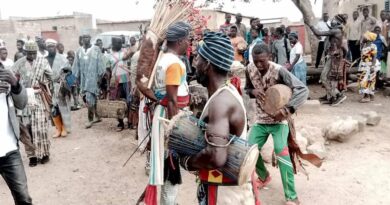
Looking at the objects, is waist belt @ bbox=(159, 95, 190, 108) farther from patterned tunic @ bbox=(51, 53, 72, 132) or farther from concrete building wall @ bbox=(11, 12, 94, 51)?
concrete building wall @ bbox=(11, 12, 94, 51)

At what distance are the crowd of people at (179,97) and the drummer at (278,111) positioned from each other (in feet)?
0.03

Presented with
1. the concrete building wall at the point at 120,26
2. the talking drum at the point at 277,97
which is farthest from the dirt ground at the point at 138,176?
the concrete building wall at the point at 120,26

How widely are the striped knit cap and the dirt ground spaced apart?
8.38 ft

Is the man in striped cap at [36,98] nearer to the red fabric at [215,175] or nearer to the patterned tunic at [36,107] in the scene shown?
the patterned tunic at [36,107]

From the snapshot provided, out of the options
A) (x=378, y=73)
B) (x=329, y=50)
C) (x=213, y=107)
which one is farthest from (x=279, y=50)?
(x=213, y=107)

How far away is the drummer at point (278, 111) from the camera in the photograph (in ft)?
13.0

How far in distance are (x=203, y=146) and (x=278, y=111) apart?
6.12 ft

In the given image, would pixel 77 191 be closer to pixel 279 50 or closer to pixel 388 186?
pixel 388 186

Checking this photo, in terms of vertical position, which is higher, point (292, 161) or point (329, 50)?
point (329, 50)

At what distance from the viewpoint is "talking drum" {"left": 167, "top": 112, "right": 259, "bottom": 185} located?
2238 millimetres

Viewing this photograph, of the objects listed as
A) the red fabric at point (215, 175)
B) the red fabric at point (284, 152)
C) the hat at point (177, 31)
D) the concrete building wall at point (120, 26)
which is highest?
the concrete building wall at point (120, 26)

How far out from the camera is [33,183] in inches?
211

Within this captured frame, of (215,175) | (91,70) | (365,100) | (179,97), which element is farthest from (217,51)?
A: (365,100)

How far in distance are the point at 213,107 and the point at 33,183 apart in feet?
13.0
